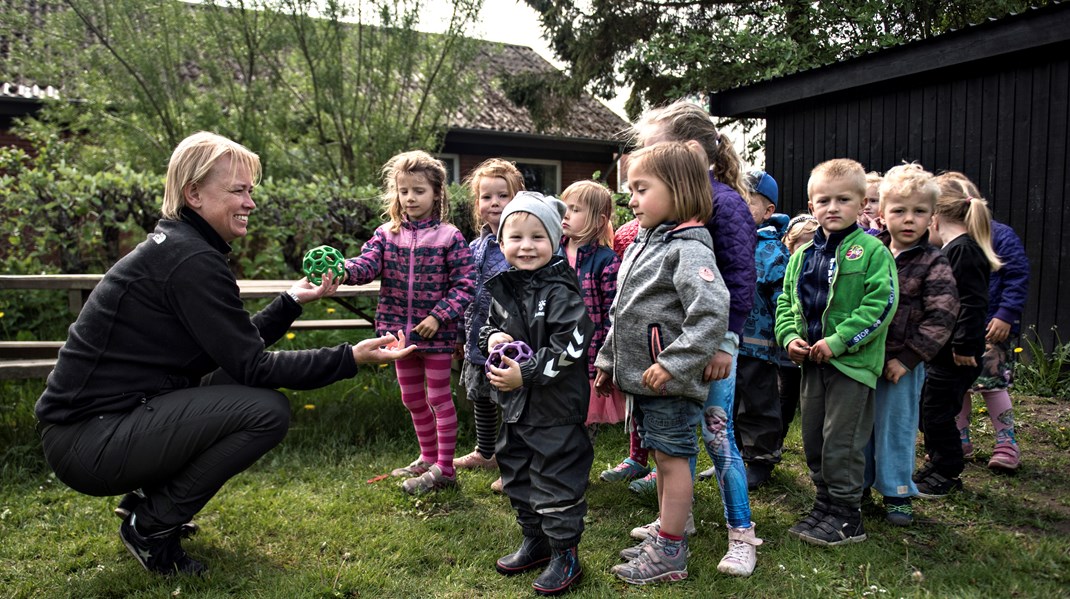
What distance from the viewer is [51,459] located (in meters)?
2.91

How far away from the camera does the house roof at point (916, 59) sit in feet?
19.3

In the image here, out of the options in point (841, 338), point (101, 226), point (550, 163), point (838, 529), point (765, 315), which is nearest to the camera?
point (841, 338)

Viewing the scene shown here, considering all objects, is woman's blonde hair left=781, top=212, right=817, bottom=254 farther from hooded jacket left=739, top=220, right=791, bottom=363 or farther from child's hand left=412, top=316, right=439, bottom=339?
child's hand left=412, top=316, right=439, bottom=339

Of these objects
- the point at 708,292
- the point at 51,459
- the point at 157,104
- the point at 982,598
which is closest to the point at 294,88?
the point at 157,104

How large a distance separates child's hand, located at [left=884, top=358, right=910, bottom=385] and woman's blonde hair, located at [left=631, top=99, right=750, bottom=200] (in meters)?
0.98

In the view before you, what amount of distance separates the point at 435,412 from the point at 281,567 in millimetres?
1210

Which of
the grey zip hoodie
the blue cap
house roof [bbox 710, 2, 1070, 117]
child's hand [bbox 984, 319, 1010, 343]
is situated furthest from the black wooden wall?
the grey zip hoodie

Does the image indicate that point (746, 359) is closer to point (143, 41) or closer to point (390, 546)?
point (390, 546)

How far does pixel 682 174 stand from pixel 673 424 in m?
0.95

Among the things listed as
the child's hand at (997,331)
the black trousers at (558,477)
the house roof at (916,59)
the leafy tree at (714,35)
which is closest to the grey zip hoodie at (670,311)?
the black trousers at (558,477)

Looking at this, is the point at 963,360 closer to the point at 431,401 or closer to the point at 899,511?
the point at 899,511

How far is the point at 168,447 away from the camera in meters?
2.85

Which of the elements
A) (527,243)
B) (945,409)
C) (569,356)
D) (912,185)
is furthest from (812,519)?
(527,243)

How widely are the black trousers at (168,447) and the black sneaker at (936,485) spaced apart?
317 centimetres
